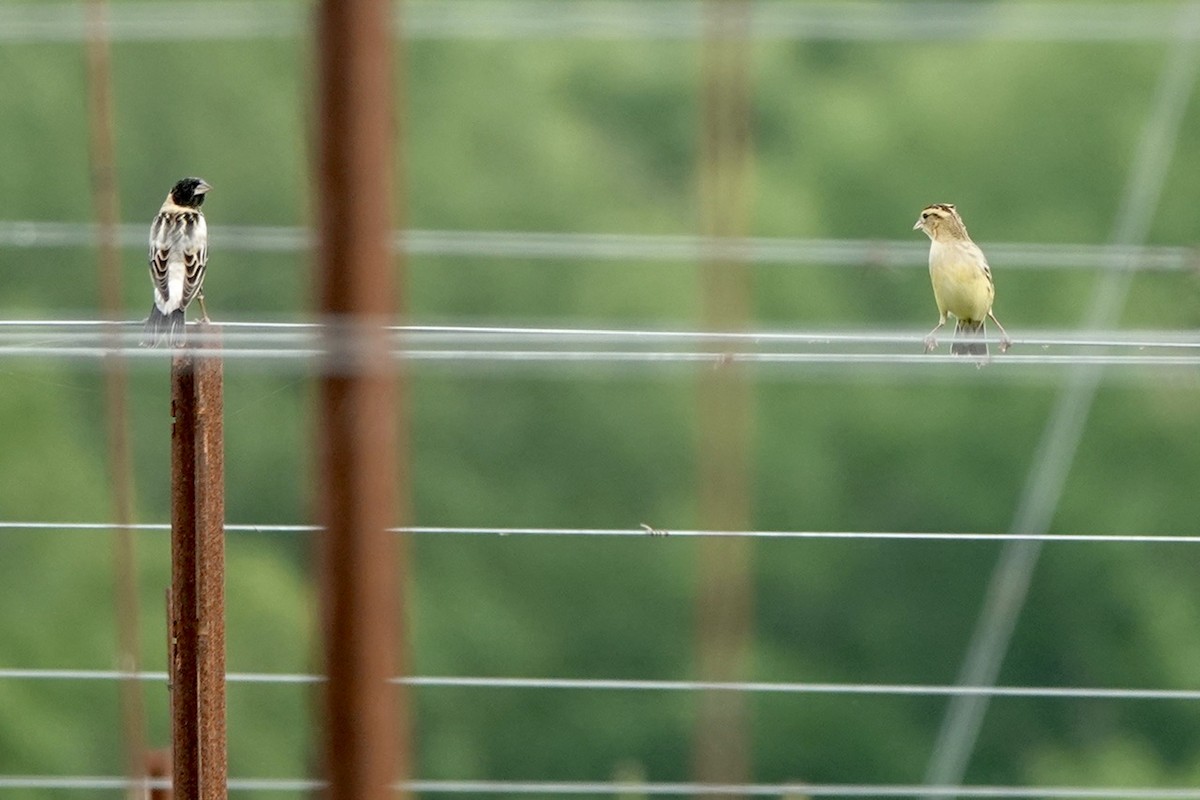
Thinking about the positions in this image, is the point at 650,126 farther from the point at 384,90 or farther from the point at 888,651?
the point at 384,90

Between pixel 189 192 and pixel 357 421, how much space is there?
7071 millimetres

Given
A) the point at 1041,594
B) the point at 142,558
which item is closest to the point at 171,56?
the point at 142,558

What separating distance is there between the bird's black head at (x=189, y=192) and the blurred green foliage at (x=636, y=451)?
21.6m

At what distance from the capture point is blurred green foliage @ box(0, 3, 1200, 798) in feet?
112

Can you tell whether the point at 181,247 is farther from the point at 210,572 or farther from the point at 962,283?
the point at 210,572

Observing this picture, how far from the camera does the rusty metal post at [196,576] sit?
247 inches

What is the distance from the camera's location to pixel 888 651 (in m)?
38.8

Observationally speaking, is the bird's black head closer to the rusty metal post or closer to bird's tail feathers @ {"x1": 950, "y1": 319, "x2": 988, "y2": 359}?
bird's tail feathers @ {"x1": 950, "y1": 319, "x2": 988, "y2": 359}

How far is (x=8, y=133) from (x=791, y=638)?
50.4 feet

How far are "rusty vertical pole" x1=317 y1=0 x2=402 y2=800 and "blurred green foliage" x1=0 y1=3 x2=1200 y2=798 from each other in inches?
1116

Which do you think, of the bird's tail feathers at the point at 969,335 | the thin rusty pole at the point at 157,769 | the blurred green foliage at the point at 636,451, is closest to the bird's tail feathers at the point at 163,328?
the thin rusty pole at the point at 157,769

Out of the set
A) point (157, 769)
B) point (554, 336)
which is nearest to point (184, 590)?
point (554, 336)

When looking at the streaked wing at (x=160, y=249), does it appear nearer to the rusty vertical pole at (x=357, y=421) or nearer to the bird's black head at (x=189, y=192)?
the bird's black head at (x=189, y=192)

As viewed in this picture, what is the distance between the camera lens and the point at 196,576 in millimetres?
6312
